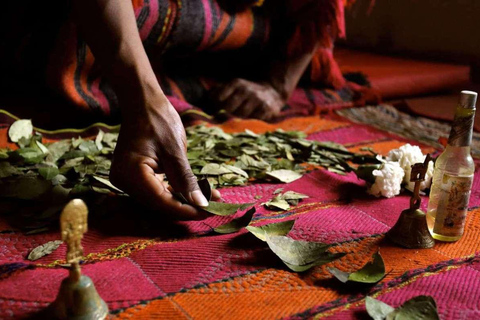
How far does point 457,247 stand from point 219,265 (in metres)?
0.40

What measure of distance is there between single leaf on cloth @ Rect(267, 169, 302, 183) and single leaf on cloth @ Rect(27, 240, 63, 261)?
469 millimetres

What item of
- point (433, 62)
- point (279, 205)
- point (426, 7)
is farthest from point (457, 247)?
point (426, 7)

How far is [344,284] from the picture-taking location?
2.33 feet

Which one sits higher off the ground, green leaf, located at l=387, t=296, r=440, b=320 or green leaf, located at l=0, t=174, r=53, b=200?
green leaf, located at l=0, t=174, r=53, b=200

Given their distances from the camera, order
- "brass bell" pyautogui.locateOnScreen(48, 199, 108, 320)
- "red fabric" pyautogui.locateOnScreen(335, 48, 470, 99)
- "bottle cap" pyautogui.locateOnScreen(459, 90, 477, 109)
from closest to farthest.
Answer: "brass bell" pyautogui.locateOnScreen(48, 199, 108, 320), "bottle cap" pyautogui.locateOnScreen(459, 90, 477, 109), "red fabric" pyautogui.locateOnScreen(335, 48, 470, 99)

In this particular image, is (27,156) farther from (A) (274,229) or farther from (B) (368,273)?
(B) (368,273)

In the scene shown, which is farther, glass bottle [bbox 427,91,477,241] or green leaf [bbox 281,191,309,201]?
green leaf [bbox 281,191,309,201]

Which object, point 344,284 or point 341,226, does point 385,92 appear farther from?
point 344,284

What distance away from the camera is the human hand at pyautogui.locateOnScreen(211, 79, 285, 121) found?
1.62 m

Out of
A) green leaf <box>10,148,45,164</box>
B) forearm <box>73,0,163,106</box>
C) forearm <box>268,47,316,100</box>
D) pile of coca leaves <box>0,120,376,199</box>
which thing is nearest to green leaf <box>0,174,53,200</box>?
pile of coca leaves <box>0,120,376,199</box>

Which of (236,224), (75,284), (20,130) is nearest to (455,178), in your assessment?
(236,224)

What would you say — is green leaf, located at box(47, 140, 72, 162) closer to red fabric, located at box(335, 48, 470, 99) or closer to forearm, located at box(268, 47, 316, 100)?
forearm, located at box(268, 47, 316, 100)

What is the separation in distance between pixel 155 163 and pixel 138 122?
8 centimetres

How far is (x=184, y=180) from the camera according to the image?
2.72ft
